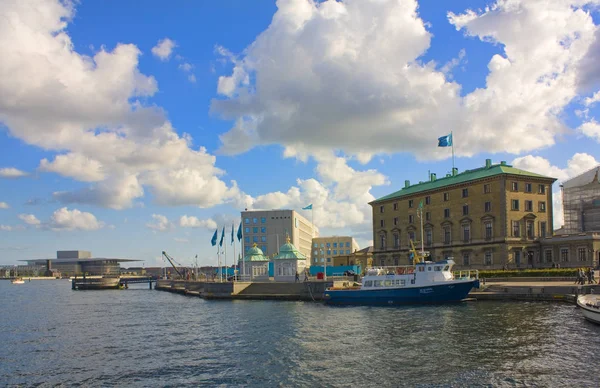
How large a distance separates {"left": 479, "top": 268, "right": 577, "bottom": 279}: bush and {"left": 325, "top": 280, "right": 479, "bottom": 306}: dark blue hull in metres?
16.8

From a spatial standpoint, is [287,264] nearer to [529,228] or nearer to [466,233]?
[466,233]

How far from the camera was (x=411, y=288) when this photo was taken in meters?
74.8

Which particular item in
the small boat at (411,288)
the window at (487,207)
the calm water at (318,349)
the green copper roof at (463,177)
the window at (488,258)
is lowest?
the calm water at (318,349)

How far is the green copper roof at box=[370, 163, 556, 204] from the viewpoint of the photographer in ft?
337

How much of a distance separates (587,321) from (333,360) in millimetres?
27280

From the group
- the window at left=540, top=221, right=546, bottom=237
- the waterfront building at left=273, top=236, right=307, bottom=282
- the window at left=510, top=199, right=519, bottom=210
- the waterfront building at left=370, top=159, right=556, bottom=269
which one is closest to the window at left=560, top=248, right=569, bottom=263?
the waterfront building at left=370, top=159, right=556, bottom=269

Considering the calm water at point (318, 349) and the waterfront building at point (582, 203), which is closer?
the calm water at point (318, 349)

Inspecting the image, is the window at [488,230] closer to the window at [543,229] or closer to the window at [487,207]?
the window at [487,207]

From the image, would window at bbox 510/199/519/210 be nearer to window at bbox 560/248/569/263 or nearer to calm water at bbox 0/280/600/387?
window at bbox 560/248/569/263

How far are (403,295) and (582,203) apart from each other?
2565 inches

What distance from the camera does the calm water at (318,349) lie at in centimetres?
3328

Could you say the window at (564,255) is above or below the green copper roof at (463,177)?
below

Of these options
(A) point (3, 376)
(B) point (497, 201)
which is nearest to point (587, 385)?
(A) point (3, 376)

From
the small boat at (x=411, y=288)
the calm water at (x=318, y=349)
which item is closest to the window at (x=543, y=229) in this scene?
the small boat at (x=411, y=288)
